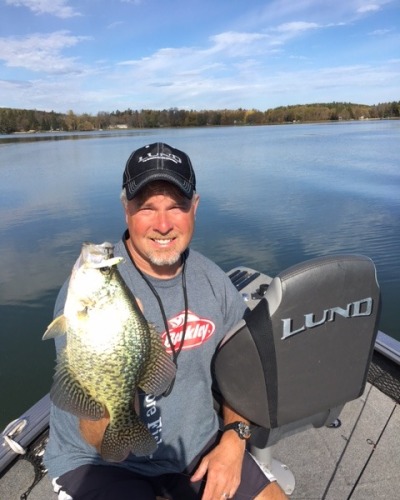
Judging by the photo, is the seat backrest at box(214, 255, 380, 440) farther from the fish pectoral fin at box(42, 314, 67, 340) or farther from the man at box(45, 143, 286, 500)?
the fish pectoral fin at box(42, 314, 67, 340)

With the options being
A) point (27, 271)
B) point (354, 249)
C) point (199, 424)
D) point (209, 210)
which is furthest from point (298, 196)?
point (199, 424)

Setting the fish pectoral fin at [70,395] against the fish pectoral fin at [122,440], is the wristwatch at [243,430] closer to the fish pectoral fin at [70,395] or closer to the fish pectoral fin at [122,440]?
the fish pectoral fin at [122,440]

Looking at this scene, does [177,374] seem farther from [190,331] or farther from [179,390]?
[190,331]

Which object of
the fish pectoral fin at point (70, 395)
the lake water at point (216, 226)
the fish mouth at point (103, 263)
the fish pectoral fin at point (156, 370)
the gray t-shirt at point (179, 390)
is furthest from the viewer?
the lake water at point (216, 226)

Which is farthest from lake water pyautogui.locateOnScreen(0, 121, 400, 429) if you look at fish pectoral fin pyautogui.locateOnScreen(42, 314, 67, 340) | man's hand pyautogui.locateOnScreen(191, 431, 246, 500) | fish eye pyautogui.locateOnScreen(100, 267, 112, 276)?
fish eye pyautogui.locateOnScreen(100, 267, 112, 276)

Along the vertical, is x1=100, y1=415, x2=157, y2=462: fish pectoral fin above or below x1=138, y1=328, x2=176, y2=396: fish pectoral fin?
below

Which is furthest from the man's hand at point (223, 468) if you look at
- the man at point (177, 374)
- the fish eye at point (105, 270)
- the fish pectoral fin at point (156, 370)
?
the fish eye at point (105, 270)

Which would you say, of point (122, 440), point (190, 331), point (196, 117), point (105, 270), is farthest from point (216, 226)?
point (196, 117)

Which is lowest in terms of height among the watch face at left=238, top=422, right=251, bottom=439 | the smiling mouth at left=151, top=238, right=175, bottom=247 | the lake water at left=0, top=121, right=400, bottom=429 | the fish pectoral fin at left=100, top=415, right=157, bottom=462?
the lake water at left=0, top=121, right=400, bottom=429

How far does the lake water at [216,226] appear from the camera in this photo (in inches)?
258

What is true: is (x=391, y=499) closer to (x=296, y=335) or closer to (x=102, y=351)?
(x=296, y=335)

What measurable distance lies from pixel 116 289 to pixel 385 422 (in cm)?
252

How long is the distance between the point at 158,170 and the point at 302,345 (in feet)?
3.57

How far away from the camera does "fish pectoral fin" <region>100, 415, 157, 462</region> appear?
1.67 metres
